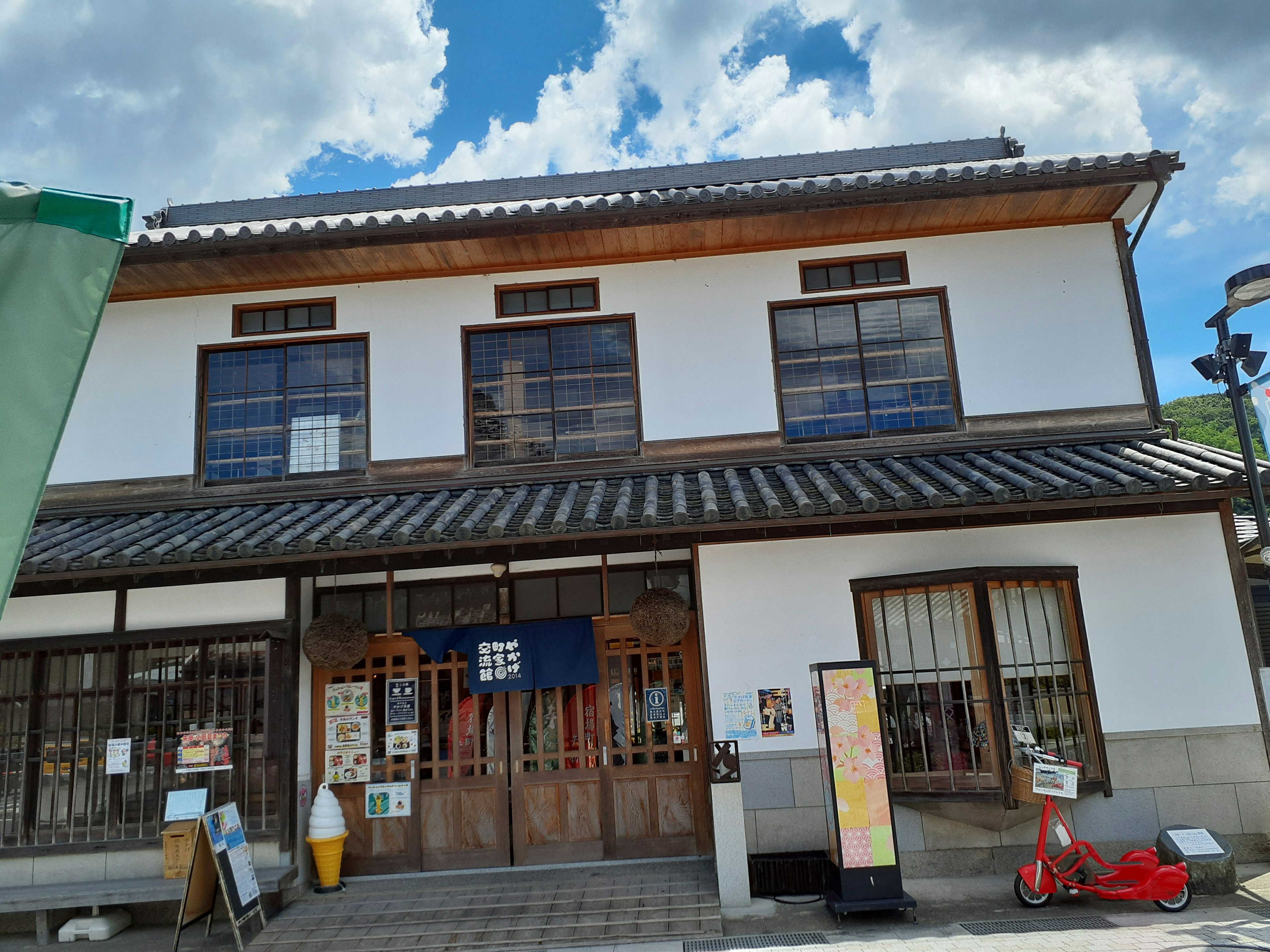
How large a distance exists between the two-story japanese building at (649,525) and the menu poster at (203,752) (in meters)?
0.11

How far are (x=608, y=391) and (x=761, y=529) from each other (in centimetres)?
286

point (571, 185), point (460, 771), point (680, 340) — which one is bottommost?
point (460, 771)

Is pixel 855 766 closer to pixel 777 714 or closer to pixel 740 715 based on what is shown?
pixel 777 714

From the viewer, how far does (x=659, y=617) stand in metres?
9.00

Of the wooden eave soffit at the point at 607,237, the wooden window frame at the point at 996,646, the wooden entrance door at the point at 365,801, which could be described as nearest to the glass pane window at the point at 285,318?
the wooden eave soffit at the point at 607,237

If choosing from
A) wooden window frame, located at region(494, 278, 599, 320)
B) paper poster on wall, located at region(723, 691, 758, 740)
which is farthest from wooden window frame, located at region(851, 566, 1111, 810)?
wooden window frame, located at region(494, 278, 599, 320)

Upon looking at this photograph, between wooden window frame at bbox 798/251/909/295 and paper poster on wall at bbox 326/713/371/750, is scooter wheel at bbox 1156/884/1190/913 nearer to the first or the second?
wooden window frame at bbox 798/251/909/295

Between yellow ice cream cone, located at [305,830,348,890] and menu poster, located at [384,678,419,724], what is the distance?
1.32m

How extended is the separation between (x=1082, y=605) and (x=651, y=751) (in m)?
4.91

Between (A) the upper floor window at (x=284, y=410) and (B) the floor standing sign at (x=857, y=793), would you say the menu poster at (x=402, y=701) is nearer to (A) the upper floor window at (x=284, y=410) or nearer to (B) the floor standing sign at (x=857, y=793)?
(A) the upper floor window at (x=284, y=410)

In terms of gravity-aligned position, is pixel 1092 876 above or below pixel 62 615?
below

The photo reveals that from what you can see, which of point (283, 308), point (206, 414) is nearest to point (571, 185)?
point (283, 308)

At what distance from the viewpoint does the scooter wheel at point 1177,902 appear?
716 centimetres

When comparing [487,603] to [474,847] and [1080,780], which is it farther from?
[1080,780]
